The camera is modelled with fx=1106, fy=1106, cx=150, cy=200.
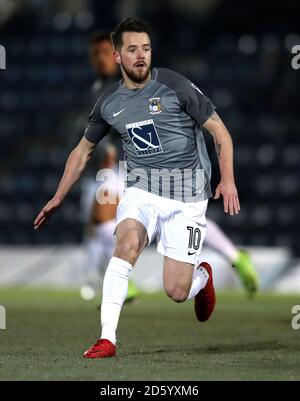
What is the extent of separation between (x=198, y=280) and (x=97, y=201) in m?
3.24

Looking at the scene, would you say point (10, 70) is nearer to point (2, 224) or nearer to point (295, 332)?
point (2, 224)

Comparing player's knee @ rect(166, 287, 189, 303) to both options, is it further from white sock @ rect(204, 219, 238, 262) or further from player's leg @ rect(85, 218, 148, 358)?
white sock @ rect(204, 219, 238, 262)

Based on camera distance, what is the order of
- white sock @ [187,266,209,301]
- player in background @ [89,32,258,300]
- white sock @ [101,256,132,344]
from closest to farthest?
1. white sock @ [101,256,132,344]
2. white sock @ [187,266,209,301]
3. player in background @ [89,32,258,300]

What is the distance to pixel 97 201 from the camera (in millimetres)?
9383

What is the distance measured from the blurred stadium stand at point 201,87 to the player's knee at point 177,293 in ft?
20.9

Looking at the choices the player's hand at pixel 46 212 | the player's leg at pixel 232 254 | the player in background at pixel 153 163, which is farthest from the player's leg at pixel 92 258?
the player's hand at pixel 46 212

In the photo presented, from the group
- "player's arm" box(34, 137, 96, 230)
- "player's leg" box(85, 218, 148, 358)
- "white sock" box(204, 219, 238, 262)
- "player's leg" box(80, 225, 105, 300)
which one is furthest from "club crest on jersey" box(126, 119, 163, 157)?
"player's leg" box(80, 225, 105, 300)

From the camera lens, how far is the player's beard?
5.59m

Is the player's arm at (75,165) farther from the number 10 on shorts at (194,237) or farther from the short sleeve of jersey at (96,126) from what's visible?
the number 10 on shorts at (194,237)

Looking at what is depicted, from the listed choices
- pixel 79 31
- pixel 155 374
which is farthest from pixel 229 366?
pixel 79 31

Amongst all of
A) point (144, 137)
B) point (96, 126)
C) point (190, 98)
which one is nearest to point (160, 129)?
point (144, 137)
